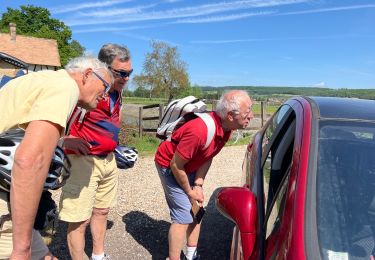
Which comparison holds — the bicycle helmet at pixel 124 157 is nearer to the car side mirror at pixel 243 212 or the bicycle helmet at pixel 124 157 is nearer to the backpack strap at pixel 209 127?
the backpack strap at pixel 209 127

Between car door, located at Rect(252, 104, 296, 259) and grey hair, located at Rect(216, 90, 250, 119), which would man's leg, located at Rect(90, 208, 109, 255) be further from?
car door, located at Rect(252, 104, 296, 259)

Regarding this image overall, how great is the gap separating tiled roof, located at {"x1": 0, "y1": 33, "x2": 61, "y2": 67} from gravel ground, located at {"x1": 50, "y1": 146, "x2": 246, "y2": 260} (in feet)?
138

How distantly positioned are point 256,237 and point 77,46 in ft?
228

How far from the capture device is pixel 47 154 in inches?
68.9

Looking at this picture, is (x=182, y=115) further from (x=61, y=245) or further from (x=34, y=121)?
(x=61, y=245)

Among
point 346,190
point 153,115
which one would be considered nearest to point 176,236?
point 346,190

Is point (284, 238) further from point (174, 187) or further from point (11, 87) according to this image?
point (174, 187)

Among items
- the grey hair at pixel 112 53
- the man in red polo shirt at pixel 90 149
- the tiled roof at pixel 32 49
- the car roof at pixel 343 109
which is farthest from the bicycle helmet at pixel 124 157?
the tiled roof at pixel 32 49

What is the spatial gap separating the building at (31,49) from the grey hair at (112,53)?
44.9 m

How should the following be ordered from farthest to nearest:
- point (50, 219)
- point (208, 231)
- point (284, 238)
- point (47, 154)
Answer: point (208, 231), point (50, 219), point (47, 154), point (284, 238)

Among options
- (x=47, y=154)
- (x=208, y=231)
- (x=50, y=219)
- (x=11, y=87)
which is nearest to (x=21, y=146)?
(x=47, y=154)

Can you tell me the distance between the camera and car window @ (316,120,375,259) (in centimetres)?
154

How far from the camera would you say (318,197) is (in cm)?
169

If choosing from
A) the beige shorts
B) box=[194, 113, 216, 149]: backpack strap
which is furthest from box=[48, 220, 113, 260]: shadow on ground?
box=[194, 113, 216, 149]: backpack strap
